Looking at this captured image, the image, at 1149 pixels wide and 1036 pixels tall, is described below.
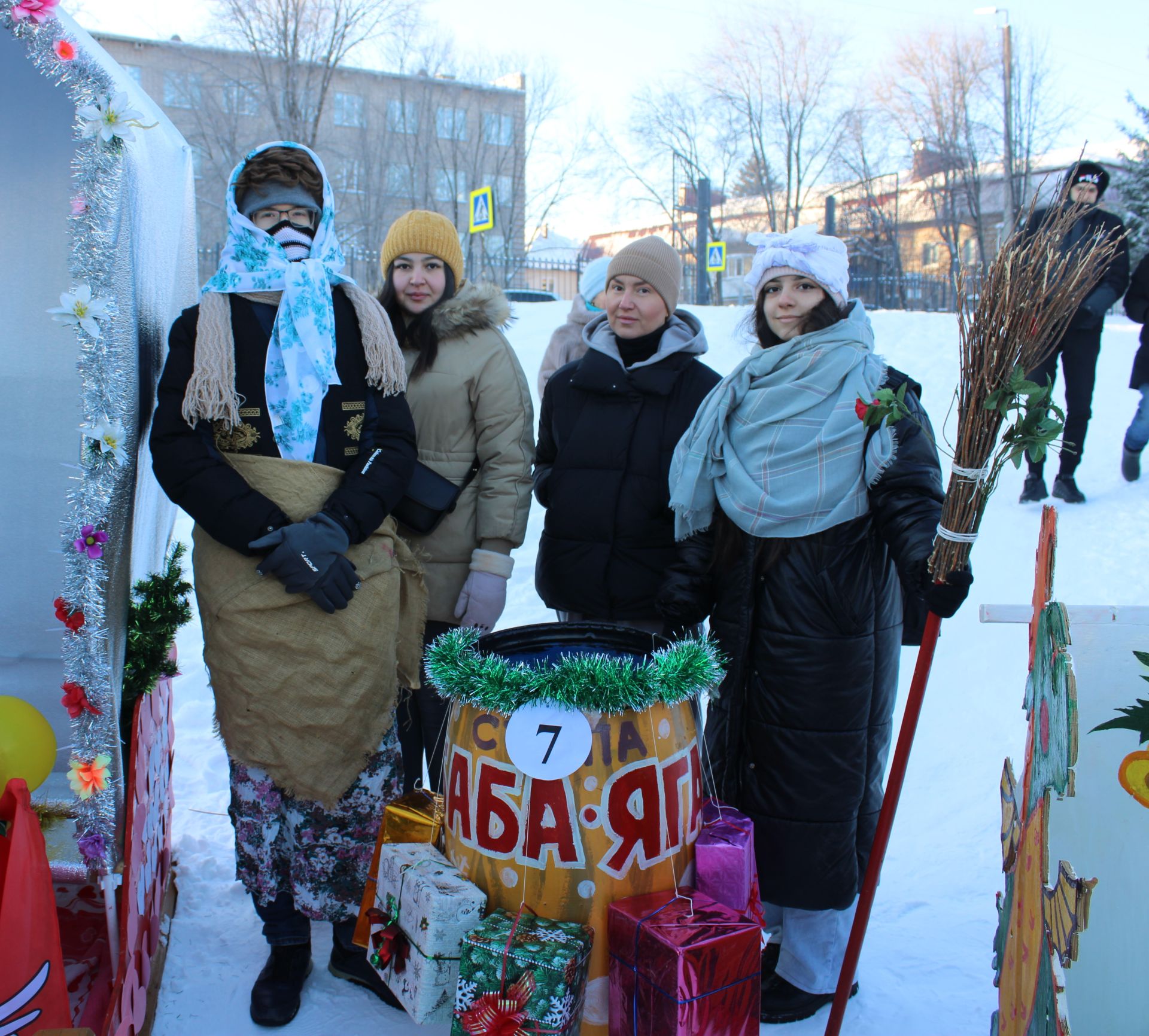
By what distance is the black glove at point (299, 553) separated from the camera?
7.34ft

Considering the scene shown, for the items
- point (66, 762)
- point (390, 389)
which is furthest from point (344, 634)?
point (66, 762)

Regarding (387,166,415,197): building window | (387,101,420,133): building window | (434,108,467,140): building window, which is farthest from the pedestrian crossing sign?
(434,108,467,140): building window

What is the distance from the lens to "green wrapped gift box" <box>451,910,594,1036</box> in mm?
1812

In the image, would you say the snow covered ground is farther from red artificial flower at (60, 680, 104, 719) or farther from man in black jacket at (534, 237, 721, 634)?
red artificial flower at (60, 680, 104, 719)

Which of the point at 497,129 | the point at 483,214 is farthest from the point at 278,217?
the point at 497,129

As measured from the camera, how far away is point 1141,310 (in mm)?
6117

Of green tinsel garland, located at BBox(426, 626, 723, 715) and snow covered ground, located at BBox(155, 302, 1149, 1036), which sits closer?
green tinsel garland, located at BBox(426, 626, 723, 715)

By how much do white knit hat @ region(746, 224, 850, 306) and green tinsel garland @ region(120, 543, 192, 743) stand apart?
177cm

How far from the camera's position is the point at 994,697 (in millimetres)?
4531

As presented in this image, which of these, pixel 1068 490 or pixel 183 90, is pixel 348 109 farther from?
pixel 1068 490

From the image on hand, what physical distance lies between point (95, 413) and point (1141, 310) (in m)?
6.35

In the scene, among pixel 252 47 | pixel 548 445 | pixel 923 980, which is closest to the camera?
pixel 923 980

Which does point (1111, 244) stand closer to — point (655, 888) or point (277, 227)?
point (655, 888)

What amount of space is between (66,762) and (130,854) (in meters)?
1.04
